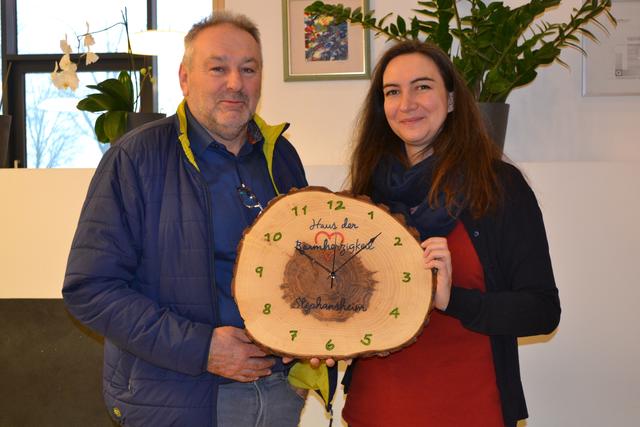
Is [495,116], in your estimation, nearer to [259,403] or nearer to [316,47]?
[316,47]

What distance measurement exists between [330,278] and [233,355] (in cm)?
26

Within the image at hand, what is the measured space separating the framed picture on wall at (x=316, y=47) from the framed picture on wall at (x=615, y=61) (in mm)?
880

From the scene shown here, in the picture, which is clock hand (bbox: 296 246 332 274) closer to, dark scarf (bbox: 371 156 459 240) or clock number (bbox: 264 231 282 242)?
clock number (bbox: 264 231 282 242)

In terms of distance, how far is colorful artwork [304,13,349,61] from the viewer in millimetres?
2926

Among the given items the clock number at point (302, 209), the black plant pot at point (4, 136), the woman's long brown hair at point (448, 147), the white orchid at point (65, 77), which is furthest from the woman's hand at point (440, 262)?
the black plant pot at point (4, 136)

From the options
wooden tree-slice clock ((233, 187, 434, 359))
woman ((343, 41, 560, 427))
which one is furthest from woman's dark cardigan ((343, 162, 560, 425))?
wooden tree-slice clock ((233, 187, 434, 359))

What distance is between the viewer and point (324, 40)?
2949 mm

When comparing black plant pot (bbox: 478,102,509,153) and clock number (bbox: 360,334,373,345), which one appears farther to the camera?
black plant pot (bbox: 478,102,509,153)

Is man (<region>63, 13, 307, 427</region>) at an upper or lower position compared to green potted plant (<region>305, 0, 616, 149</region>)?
lower

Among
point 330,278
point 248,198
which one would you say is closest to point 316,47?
point 248,198

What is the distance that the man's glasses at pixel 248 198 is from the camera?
1.62 m

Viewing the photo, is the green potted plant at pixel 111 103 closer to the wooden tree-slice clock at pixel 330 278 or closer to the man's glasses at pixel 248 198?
the man's glasses at pixel 248 198

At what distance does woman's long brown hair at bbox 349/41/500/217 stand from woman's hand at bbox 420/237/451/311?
13cm

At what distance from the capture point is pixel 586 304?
8.27ft
